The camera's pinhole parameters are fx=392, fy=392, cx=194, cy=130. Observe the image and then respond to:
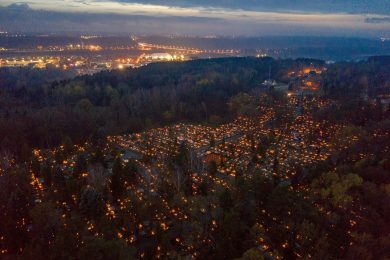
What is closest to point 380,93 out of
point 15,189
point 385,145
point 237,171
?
point 385,145

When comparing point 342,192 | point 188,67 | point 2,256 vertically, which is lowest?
point 2,256

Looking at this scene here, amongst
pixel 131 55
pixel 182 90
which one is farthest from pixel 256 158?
pixel 131 55

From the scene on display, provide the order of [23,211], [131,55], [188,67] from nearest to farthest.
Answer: [23,211] < [188,67] < [131,55]

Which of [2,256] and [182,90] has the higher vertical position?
[182,90]

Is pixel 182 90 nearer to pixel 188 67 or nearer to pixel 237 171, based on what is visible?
pixel 188 67

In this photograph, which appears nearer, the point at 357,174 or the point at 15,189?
the point at 15,189

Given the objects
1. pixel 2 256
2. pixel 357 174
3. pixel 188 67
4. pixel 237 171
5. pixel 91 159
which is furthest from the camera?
pixel 188 67
